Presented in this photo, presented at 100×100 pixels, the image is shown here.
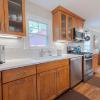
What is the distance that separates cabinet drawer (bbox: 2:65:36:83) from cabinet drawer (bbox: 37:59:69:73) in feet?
0.49

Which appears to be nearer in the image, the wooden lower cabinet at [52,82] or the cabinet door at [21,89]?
the cabinet door at [21,89]

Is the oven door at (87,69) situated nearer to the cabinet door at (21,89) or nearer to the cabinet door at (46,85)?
the cabinet door at (46,85)

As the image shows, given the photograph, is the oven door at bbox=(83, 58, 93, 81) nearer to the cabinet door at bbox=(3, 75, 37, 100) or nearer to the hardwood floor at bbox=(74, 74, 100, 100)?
the hardwood floor at bbox=(74, 74, 100, 100)

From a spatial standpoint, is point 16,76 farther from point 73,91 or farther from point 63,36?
point 63,36

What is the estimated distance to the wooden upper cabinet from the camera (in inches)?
124

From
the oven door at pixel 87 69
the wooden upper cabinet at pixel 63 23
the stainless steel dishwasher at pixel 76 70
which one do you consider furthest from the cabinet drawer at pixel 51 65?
the oven door at pixel 87 69

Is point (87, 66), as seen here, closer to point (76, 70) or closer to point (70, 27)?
point (76, 70)

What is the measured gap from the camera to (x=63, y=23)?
11.0ft

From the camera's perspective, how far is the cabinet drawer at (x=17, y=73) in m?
1.49

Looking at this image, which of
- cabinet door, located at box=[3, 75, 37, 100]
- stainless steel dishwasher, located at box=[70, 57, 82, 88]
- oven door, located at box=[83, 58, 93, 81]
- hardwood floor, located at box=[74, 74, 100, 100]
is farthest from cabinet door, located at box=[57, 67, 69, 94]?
oven door, located at box=[83, 58, 93, 81]

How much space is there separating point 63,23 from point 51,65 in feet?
5.32

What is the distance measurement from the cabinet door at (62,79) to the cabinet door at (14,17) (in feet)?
4.01

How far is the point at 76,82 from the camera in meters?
3.21

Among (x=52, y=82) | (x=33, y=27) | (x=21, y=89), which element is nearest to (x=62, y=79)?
(x=52, y=82)
